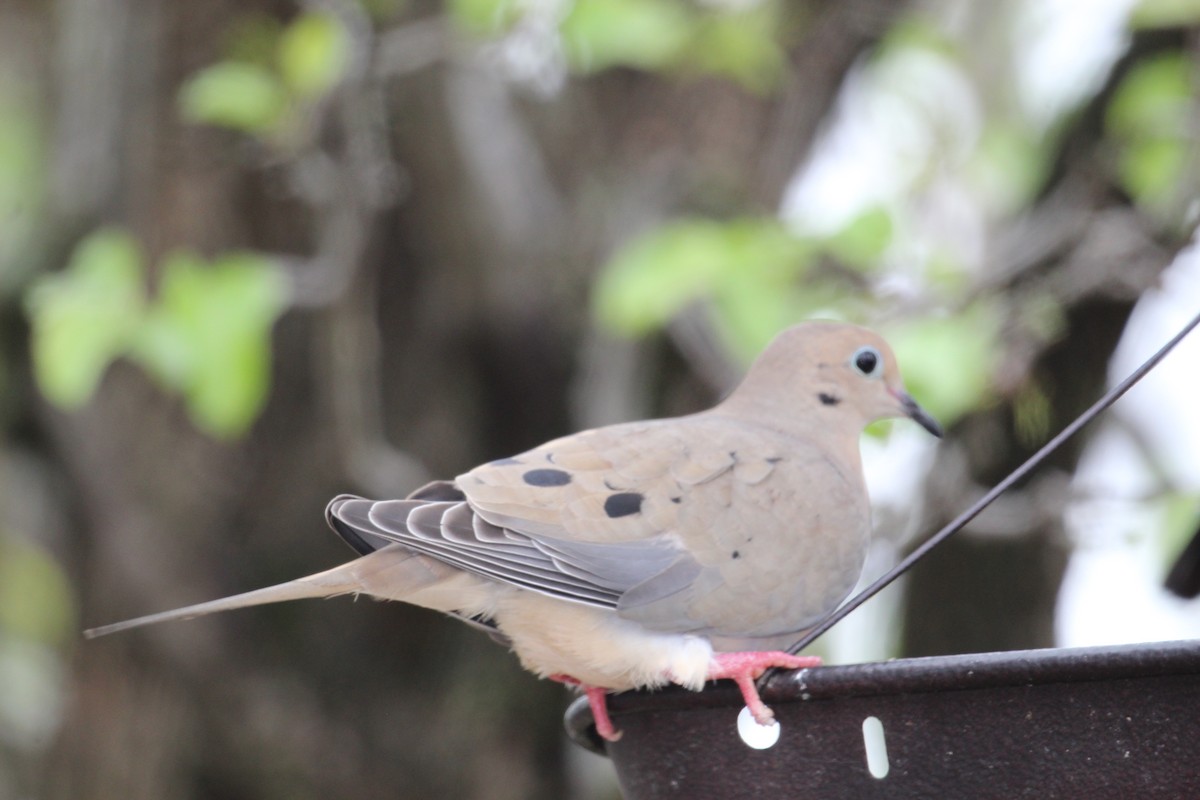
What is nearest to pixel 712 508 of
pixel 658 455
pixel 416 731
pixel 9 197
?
pixel 658 455

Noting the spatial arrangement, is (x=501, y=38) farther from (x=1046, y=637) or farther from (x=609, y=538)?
(x=1046, y=637)

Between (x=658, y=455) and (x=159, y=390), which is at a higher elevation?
(x=159, y=390)

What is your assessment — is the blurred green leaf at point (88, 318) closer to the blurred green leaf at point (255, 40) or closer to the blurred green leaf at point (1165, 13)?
the blurred green leaf at point (255, 40)

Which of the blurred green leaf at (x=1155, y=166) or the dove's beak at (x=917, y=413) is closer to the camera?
the dove's beak at (x=917, y=413)

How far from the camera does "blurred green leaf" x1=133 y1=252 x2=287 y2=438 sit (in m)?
2.91

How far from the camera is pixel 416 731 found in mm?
3785

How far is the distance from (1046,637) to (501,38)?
1.91 meters

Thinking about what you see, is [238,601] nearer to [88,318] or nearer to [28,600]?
[88,318]

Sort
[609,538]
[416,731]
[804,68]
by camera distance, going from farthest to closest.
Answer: [804,68] < [416,731] < [609,538]

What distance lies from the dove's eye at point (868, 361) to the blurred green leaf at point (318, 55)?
1269 millimetres

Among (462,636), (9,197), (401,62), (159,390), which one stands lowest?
(462,636)

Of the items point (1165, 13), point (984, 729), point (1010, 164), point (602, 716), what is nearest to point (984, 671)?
point (984, 729)

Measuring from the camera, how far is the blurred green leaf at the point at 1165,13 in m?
3.06

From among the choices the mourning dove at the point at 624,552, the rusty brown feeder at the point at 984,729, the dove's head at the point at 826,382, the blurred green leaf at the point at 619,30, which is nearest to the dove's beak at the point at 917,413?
the dove's head at the point at 826,382
